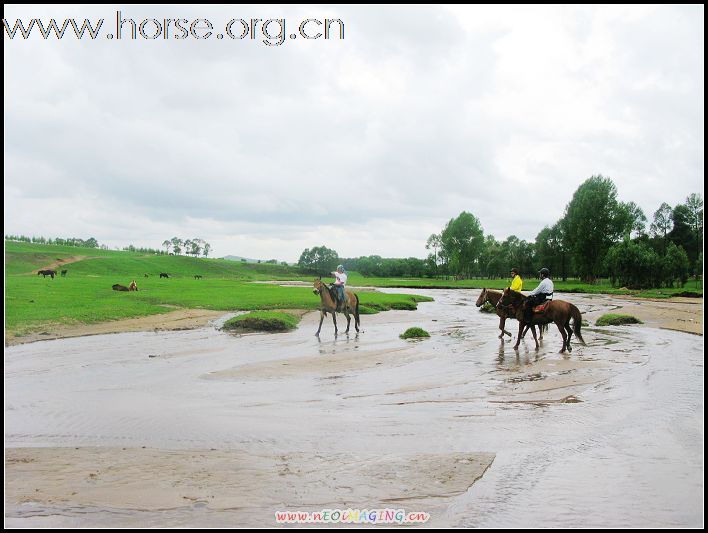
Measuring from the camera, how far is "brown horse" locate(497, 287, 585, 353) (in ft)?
61.6

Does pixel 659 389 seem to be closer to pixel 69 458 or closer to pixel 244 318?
pixel 69 458

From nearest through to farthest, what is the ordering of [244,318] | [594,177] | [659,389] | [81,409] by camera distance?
[81,409]
[659,389]
[244,318]
[594,177]

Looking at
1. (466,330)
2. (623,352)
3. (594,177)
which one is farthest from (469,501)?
(594,177)

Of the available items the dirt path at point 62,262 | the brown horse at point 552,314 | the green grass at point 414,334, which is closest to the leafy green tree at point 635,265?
the brown horse at point 552,314

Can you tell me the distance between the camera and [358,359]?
56.2 ft

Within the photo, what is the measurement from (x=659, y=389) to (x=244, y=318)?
19.7 m

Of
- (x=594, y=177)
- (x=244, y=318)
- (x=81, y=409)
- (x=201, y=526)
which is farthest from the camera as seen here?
(x=594, y=177)

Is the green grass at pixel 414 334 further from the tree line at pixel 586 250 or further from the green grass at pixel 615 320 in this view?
the tree line at pixel 586 250

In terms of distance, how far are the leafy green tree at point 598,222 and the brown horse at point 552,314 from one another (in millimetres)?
75532

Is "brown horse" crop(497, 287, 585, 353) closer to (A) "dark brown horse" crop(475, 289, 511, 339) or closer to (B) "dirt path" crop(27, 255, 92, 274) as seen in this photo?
(A) "dark brown horse" crop(475, 289, 511, 339)

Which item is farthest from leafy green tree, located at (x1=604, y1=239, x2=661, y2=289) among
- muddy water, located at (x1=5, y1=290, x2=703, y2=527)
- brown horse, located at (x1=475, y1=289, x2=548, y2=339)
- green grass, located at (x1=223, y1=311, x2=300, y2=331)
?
green grass, located at (x1=223, y1=311, x2=300, y2=331)

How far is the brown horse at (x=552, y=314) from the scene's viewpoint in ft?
61.6

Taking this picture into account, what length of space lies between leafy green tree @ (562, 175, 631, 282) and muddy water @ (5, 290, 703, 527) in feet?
254

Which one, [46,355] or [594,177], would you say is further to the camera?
[594,177]
